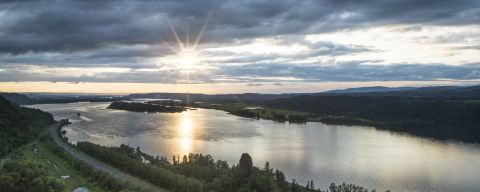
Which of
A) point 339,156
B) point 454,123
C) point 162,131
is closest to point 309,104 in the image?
point 454,123

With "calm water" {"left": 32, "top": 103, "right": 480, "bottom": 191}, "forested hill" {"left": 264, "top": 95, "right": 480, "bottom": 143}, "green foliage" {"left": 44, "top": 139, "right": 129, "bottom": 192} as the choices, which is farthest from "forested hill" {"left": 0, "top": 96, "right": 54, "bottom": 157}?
"forested hill" {"left": 264, "top": 95, "right": 480, "bottom": 143}

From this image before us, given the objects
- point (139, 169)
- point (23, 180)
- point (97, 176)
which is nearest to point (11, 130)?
point (139, 169)

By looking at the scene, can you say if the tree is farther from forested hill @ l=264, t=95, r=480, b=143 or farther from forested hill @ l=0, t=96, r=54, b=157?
forested hill @ l=264, t=95, r=480, b=143

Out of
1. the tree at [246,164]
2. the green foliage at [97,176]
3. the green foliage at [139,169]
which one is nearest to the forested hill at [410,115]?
the tree at [246,164]

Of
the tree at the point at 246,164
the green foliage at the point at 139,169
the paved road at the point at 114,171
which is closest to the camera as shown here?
the green foliage at the point at 139,169

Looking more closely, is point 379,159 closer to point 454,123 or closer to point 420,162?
point 420,162

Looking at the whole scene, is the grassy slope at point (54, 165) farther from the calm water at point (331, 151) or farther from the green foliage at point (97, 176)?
the calm water at point (331, 151)

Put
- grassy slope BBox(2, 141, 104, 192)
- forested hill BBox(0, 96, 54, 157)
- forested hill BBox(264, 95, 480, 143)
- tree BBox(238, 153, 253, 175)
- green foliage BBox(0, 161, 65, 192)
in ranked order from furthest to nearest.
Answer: forested hill BBox(264, 95, 480, 143), forested hill BBox(0, 96, 54, 157), tree BBox(238, 153, 253, 175), grassy slope BBox(2, 141, 104, 192), green foliage BBox(0, 161, 65, 192)

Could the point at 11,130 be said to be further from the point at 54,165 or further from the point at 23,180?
the point at 23,180

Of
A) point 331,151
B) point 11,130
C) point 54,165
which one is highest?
point 11,130
